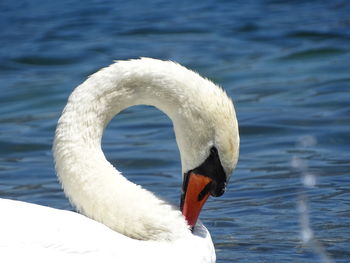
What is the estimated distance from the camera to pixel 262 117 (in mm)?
10352

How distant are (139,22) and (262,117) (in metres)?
6.27

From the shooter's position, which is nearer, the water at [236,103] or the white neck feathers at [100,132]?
the white neck feathers at [100,132]

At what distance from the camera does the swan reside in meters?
5.41

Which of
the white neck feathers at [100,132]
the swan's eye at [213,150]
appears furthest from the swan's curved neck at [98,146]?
the swan's eye at [213,150]

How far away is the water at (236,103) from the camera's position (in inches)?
283

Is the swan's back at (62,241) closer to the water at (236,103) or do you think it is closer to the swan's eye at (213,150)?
the swan's eye at (213,150)

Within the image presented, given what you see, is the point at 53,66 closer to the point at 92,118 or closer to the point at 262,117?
the point at 262,117

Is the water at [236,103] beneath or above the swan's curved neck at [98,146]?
beneath

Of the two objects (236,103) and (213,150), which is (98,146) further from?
(236,103)

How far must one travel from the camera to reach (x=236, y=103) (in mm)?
10969

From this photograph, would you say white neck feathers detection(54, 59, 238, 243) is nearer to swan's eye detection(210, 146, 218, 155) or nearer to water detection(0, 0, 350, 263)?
swan's eye detection(210, 146, 218, 155)

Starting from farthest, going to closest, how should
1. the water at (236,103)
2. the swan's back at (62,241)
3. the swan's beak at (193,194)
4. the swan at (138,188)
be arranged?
the water at (236,103), the swan's beak at (193,194), the swan at (138,188), the swan's back at (62,241)

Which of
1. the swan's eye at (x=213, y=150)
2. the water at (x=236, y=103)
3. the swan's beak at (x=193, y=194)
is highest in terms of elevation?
the swan's eye at (x=213, y=150)

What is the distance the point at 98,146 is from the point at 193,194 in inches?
22.6
